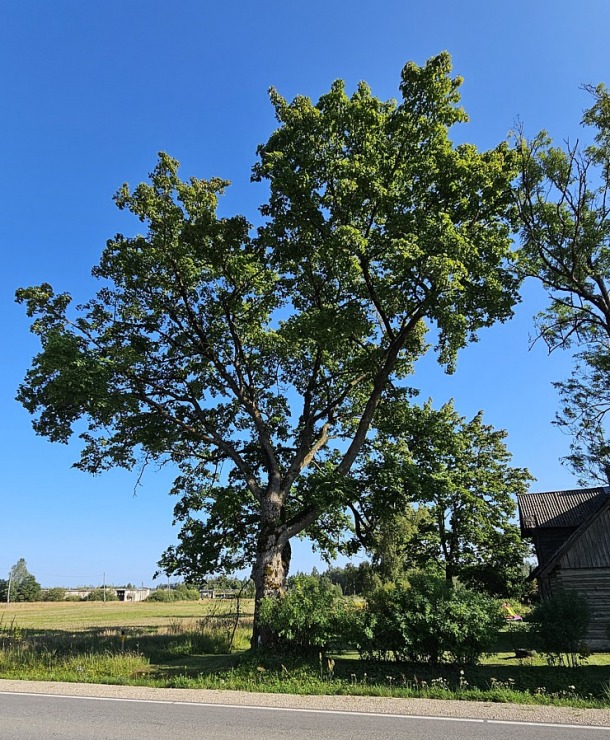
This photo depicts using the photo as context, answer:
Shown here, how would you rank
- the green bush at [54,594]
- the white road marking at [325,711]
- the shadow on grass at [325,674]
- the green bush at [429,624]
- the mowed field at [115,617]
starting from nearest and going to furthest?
the white road marking at [325,711] → the shadow on grass at [325,674] → the green bush at [429,624] → the mowed field at [115,617] → the green bush at [54,594]

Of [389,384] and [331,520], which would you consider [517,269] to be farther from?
[331,520]

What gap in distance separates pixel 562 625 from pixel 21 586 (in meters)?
128

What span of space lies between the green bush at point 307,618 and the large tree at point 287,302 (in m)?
1.89

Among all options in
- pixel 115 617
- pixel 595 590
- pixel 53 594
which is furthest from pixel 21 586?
pixel 595 590

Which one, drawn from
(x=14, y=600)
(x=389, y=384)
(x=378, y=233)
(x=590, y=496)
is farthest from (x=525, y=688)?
(x=14, y=600)

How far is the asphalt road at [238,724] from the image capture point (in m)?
6.87

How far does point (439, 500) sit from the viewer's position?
93.6 ft

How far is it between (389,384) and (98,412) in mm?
10629

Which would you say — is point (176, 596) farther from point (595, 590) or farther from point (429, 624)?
point (429, 624)

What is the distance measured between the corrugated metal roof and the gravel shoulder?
867 inches

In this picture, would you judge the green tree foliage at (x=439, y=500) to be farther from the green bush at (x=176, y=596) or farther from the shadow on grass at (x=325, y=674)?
the green bush at (x=176, y=596)

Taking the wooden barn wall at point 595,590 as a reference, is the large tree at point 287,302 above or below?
above

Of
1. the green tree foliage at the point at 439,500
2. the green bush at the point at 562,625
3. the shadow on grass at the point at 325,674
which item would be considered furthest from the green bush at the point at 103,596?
the green bush at the point at 562,625

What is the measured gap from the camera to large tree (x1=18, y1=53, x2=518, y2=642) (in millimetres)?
14781
